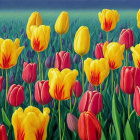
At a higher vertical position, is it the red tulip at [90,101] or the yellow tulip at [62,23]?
the yellow tulip at [62,23]

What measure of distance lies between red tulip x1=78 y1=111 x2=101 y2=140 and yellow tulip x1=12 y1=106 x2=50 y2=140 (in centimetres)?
7

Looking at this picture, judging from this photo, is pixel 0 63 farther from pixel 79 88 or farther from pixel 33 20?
pixel 33 20

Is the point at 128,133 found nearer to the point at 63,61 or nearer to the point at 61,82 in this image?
the point at 61,82

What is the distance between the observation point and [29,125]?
646mm

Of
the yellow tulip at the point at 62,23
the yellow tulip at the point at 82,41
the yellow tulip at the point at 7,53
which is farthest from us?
the yellow tulip at the point at 62,23

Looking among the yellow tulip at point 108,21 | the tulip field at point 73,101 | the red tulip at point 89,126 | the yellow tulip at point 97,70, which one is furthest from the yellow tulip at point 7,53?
the yellow tulip at point 108,21

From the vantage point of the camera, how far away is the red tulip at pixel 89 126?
2.14 ft

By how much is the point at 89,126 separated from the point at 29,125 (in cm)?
12

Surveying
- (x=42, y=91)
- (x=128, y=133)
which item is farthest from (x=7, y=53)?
(x=128, y=133)

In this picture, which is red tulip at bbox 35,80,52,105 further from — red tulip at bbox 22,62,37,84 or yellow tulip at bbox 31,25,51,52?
yellow tulip at bbox 31,25,51,52

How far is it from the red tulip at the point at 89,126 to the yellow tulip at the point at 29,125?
0.24 ft

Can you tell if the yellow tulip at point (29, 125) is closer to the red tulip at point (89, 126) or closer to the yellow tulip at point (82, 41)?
the red tulip at point (89, 126)

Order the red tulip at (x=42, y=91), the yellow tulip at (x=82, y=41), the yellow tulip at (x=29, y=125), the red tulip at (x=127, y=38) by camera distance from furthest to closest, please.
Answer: the red tulip at (x=127, y=38) < the yellow tulip at (x=82, y=41) < the red tulip at (x=42, y=91) < the yellow tulip at (x=29, y=125)

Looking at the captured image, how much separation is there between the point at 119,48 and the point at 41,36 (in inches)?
11.5
